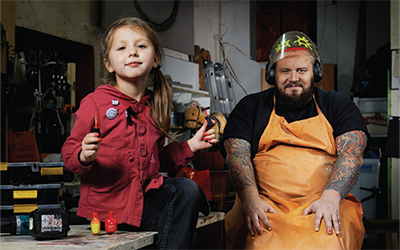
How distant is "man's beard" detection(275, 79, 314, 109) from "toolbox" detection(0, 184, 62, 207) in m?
1.29

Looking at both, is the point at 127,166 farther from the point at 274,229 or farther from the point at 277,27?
the point at 277,27

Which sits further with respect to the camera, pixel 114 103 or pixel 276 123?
pixel 276 123

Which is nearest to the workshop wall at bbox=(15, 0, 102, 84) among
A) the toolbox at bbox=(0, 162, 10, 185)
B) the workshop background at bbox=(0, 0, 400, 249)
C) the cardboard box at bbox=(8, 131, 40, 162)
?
the workshop background at bbox=(0, 0, 400, 249)

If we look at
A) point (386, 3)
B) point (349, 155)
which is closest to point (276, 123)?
point (349, 155)

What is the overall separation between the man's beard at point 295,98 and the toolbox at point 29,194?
1.29m

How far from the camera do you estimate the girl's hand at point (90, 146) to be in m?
1.41

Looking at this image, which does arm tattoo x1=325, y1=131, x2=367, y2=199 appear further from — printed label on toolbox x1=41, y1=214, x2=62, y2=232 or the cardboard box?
the cardboard box

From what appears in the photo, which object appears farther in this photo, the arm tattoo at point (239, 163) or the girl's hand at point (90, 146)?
the arm tattoo at point (239, 163)

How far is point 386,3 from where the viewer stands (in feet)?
22.2

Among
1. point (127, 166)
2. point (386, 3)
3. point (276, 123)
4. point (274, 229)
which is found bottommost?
point (274, 229)

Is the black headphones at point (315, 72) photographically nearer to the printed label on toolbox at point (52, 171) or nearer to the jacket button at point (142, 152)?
the jacket button at point (142, 152)

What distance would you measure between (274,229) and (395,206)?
3538mm

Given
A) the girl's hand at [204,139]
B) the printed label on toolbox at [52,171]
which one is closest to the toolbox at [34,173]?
the printed label on toolbox at [52,171]

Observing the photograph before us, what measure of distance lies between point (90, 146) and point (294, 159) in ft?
3.61
